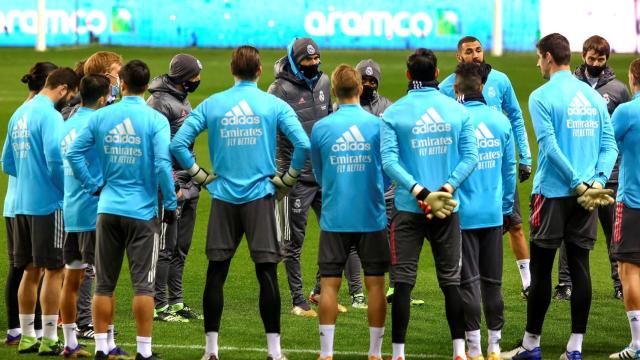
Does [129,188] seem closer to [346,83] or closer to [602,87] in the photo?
[346,83]

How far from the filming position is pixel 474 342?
862cm

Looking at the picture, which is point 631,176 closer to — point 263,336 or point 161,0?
point 263,336

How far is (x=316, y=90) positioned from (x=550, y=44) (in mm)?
2632

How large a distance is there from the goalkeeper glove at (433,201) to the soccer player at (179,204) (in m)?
2.81

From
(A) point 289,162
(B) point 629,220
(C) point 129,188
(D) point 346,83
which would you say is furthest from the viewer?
(A) point 289,162

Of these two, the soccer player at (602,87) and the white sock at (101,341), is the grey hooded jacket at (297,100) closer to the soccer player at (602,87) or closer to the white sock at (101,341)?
the soccer player at (602,87)

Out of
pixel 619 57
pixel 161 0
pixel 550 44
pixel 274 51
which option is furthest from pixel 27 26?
pixel 550 44

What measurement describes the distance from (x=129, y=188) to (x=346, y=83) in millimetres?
1686

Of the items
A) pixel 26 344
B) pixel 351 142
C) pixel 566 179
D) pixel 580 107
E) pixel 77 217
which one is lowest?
pixel 26 344

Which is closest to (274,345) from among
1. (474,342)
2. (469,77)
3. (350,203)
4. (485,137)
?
(350,203)

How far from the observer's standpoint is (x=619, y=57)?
Result: 1441 inches

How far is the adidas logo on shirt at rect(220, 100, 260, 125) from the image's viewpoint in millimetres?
8664

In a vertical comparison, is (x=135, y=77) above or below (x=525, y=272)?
above

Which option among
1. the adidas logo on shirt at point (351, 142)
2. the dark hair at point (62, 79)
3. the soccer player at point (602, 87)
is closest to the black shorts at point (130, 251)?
the dark hair at point (62, 79)
